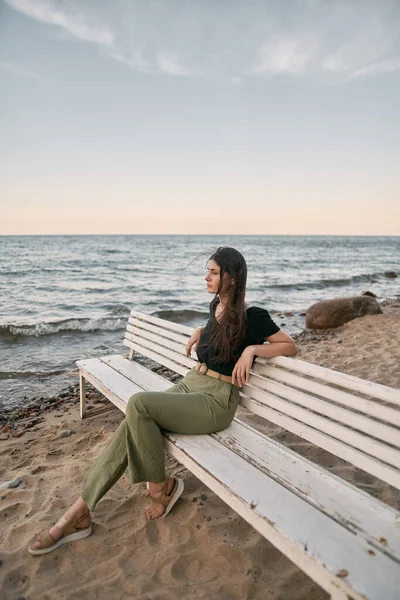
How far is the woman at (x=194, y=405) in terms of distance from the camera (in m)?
2.49

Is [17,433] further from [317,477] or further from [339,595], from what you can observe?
[339,595]

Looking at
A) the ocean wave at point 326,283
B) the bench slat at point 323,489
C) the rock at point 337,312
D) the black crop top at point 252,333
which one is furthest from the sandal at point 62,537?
the ocean wave at point 326,283

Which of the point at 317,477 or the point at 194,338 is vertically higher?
the point at 194,338

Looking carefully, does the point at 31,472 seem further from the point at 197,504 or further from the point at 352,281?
the point at 352,281

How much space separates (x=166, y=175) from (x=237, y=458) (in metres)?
→ 31.9

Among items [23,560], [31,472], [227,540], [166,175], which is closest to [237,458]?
[227,540]

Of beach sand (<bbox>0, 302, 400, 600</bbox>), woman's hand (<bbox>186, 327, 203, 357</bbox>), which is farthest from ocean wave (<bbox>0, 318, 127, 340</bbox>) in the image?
woman's hand (<bbox>186, 327, 203, 357</bbox>)

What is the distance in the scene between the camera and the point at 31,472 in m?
3.50

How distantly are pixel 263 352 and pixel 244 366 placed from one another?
16 centimetres

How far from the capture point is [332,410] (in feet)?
7.36

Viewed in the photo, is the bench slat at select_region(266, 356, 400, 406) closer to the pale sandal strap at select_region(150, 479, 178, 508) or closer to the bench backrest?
the bench backrest

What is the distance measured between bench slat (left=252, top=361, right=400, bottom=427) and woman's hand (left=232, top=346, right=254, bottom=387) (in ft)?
0.56

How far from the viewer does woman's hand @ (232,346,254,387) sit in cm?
260

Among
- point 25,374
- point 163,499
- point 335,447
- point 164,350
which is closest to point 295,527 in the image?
point 335,447
